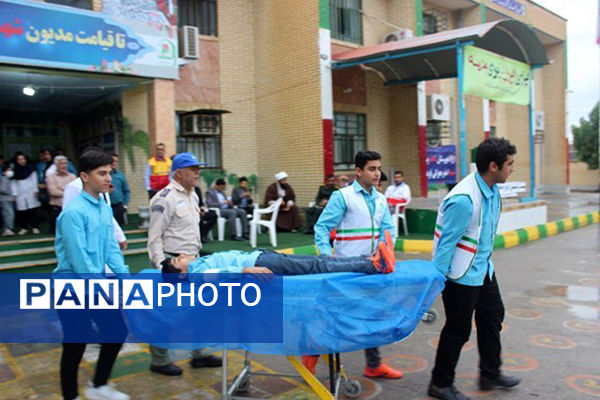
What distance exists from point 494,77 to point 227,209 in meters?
6.69

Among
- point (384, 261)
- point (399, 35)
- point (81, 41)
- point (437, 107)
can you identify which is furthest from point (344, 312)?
Answer: point (437, 107)

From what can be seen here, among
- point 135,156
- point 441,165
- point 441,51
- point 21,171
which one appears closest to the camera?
point 21,171

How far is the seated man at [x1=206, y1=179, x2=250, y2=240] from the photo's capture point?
34.1 ft

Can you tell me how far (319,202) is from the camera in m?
11.3

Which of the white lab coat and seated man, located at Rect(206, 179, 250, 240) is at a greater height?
Answer: the white lab coat

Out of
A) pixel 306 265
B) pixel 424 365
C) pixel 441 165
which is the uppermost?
pixel 441 165

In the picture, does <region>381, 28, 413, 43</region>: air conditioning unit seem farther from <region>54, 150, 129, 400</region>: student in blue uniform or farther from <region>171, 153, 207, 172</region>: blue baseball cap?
<region>54, 150, 129, 400</region>: student in blue uniform

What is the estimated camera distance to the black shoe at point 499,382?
3787 millimetres

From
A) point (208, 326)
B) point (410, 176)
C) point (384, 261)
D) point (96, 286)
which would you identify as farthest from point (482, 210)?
point (410, 176)

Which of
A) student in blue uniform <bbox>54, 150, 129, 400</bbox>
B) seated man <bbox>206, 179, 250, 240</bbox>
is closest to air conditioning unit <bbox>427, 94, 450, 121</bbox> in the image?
seated man <bbox>206, 179, 250, 240</bbox>

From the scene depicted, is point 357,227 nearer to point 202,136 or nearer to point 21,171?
point 21,171

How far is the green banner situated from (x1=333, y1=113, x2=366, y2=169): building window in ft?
12.9

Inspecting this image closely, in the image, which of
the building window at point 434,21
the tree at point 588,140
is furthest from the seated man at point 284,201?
the tree at point 588,140

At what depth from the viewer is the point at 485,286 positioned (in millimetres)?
3779
